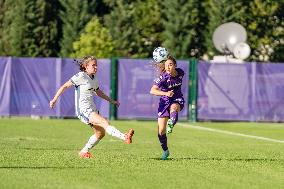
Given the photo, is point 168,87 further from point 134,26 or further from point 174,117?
point 134,26

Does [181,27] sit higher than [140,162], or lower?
higher

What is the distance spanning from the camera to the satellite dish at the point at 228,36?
122ft

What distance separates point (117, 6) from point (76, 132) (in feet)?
75.2

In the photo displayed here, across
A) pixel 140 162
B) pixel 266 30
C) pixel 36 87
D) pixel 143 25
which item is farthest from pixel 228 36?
pixel 140 162

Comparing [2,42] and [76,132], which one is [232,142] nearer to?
[76,132]

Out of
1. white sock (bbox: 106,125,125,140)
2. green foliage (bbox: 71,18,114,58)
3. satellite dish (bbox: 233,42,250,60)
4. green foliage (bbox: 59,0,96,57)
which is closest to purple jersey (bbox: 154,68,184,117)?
white sock (bbox: 106,125,125,140)

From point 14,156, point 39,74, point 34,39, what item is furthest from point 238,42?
point 14,156

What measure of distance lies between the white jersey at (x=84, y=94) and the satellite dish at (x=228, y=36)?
22522mm

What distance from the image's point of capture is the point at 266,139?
23.5m

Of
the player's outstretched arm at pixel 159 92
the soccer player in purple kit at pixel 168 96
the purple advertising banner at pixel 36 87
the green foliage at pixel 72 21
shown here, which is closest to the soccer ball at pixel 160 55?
the soccer player in purple kit at pixel 168 96

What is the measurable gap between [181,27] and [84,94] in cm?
3031

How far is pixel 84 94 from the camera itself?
49.4ft

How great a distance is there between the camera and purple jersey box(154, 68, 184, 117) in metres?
15.6

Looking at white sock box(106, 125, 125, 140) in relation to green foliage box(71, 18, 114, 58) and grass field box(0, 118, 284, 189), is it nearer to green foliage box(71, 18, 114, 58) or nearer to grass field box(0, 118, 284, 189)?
grass field box(0, 118, 284, 189)
